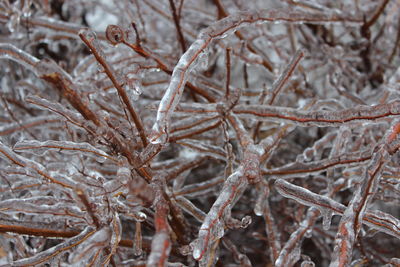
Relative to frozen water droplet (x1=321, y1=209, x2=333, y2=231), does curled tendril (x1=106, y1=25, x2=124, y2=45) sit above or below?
above

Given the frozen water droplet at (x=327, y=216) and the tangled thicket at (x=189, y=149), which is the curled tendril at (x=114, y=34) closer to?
the tangled thicket at (x=189, y=149)

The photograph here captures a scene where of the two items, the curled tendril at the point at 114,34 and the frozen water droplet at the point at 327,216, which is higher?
the curled tendril at the point at 114,34

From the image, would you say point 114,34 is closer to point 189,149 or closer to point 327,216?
point 189,149

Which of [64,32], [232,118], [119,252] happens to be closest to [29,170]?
[119,252]

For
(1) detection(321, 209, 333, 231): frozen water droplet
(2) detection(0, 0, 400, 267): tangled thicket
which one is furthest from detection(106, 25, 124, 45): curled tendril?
(1) detection(321, 209, 333, 231): frozen water droplet

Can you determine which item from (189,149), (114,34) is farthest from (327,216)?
(114,34)

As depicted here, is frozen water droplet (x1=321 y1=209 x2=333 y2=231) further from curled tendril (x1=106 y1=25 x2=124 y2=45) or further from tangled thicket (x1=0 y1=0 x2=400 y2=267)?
curled tendril (x1=106 y1=25 x2=124 y2=45)

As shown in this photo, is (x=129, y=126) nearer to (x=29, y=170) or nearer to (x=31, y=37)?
(x=29, y=170)

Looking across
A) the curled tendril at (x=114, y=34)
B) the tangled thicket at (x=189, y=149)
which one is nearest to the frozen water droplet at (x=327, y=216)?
the tangled thicket at (x=189, y=149)
